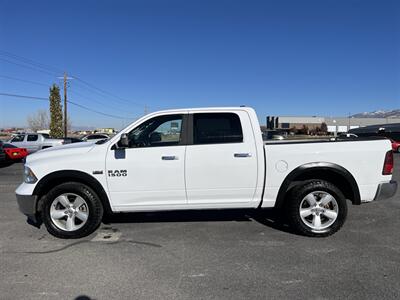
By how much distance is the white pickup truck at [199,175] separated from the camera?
17.0 ft

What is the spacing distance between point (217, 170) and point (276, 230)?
140 cm

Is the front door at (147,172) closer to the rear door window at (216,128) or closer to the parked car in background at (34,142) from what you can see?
the rear door window at (216,128)

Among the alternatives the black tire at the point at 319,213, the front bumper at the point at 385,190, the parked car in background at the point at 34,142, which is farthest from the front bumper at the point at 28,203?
the parked car in background at the point at 34,142

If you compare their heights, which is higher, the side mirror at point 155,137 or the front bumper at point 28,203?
the side mirror at point 155,137

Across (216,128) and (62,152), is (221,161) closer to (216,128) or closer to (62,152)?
(216,128)

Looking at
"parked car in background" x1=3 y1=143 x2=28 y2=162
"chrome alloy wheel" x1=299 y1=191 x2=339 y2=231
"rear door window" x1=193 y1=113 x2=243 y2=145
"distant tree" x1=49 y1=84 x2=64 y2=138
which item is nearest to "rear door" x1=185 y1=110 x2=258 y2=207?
"rear door window" x1=193 y1=113 x2=243 y2=145

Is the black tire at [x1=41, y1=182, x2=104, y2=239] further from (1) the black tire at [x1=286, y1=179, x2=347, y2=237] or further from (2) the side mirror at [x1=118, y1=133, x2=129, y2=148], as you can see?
(1) the black tire at [x1=286, y1=179, x2=347, y2=237]

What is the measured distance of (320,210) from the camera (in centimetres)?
527

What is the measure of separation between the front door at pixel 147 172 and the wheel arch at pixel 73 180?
0.13 m

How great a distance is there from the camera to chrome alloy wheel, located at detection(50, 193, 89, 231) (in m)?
5.27

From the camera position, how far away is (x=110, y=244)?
5.02 meters

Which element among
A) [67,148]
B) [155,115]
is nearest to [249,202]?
[155,115]

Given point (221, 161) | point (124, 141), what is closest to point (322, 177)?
point (221, 161)

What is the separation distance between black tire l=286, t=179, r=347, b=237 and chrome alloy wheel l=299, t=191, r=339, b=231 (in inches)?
1.2
